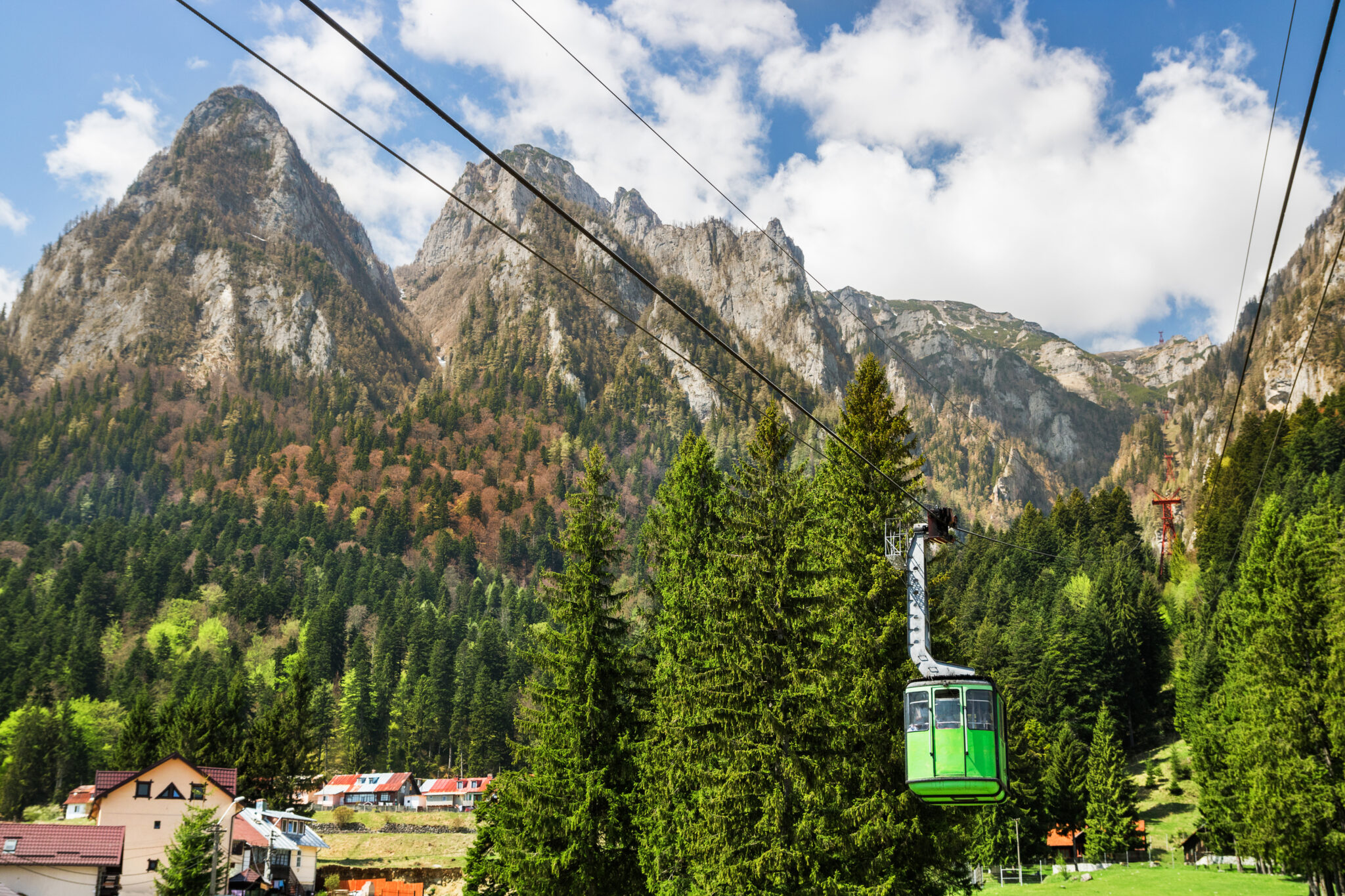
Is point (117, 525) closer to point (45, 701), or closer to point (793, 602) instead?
point (45, 701)

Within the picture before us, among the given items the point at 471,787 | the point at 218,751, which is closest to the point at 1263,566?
the point at 218,751

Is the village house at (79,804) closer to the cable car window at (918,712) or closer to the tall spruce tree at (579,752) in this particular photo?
the tall spruce tree at (579,752)

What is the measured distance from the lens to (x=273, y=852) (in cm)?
5891

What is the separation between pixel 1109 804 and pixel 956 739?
159 ft

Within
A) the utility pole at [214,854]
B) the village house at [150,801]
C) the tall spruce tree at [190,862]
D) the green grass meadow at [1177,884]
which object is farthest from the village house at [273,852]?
the green grass meadow at [1177,884]

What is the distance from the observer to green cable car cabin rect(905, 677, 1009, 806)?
18406mm

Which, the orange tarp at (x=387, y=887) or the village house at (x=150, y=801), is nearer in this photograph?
the village house at (x=150, y=801)

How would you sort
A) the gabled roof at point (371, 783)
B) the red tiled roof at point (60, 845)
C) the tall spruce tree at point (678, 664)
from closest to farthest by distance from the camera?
the tall spruce tree at point (678, 664), the red tiled roof at point (60, 845), the gabled roof at point (371, 783)

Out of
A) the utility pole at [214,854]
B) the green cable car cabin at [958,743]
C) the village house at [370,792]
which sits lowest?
the village house at [370,792]

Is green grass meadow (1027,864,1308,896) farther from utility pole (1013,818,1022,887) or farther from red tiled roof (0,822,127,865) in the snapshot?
red tiled roof (0,822,127,865)

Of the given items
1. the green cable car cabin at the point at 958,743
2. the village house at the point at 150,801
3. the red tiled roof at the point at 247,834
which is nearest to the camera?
the green cable car cabin at the point at 958,743

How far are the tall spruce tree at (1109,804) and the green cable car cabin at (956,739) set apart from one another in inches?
1838

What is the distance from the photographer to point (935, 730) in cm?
1873

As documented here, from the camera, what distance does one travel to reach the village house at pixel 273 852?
54.5 metres
